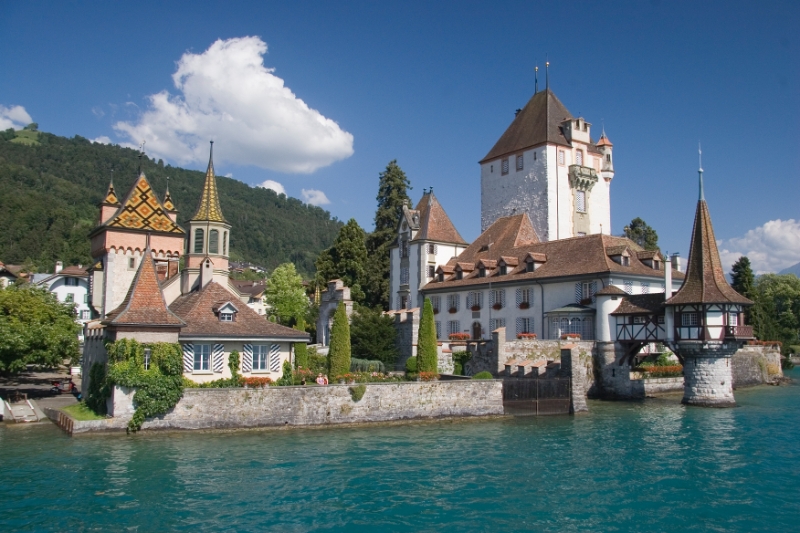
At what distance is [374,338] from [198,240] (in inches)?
539

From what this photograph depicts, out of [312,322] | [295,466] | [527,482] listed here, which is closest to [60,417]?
[295,466]

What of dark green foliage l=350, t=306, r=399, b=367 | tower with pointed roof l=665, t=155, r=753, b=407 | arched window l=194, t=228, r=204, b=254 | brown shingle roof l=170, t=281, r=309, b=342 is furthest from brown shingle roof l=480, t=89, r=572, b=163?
brown shingle roof l=170, t=281, r=309, b=342

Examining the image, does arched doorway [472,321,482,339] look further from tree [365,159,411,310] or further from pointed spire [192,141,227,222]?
pointed spire [192,141,227,222]

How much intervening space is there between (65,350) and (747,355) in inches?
1941

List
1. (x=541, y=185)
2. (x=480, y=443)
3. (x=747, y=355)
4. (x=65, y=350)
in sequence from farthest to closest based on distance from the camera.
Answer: (x=541, y=185) < (x=747, y=355) < (x=65, y=350) < (x=480, y=443)

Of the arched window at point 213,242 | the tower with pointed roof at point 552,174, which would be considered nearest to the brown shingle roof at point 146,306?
the arched window at point 213,242

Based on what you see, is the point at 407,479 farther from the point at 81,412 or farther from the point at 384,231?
the point at 384,231

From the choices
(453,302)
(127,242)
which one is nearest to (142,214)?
(127,242)

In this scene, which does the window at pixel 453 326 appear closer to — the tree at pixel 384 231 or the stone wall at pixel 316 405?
the tree at pixel 384 231

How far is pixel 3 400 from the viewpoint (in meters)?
31.9

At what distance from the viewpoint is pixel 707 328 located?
39.0 metres

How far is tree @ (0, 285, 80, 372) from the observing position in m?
32.5

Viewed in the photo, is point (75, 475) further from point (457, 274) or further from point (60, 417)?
point (457, 274)

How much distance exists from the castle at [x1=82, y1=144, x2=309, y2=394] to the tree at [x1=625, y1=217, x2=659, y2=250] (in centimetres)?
5489
